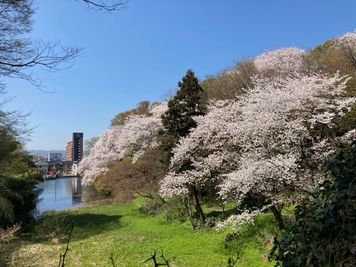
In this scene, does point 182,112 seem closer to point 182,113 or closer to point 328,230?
point 182,113

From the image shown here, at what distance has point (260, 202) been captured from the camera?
14703 millimetres

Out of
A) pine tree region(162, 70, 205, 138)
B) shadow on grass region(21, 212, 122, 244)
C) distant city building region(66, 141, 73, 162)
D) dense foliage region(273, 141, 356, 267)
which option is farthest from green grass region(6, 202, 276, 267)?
distant city building region(66, 141, 73, 162)

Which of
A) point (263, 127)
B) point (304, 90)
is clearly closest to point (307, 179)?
point (263, 127)

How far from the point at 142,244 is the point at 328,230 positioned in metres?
14.0

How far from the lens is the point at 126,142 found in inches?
1302

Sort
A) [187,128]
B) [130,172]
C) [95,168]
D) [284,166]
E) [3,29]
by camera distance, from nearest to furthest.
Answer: [3,29]
[284,166]
[187,128]
[130,172]
[95,168]

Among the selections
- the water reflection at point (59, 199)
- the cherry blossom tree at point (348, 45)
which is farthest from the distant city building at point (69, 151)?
the cherry blossom tree at point (348, 45)

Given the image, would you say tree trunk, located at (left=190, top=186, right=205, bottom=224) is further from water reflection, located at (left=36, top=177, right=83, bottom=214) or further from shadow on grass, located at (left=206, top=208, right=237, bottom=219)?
water reflection, located at (left=36, top=177, right=83, bottom=214)

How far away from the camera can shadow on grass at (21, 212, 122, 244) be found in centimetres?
1829

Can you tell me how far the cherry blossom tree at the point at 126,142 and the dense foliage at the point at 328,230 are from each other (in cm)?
2604

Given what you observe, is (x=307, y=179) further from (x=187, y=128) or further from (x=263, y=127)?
(x=187, y=128)

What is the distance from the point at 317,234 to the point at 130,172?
2502 cm

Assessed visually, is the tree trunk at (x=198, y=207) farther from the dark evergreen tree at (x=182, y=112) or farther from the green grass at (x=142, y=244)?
the dark evergreen tree at (x=182, y=112)

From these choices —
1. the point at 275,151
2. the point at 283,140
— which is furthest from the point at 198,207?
the point at 283,140
